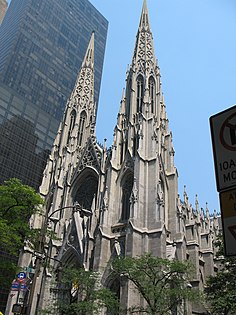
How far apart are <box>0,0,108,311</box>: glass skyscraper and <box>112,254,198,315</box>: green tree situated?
27200 mm

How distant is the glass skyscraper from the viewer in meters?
49.7

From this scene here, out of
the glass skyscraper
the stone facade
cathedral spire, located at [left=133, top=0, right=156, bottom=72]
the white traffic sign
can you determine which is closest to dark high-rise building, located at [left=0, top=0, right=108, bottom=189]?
the glass skyscraper

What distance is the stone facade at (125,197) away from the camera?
27.6 m

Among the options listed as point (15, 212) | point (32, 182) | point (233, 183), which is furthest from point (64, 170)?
point (233, 183)

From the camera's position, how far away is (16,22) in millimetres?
67812

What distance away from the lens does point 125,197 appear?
104 ft

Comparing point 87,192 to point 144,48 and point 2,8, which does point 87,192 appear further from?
point 2,8

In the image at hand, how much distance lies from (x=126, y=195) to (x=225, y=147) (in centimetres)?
2895

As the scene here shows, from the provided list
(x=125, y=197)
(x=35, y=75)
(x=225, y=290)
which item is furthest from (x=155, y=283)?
(x=35, y=75)

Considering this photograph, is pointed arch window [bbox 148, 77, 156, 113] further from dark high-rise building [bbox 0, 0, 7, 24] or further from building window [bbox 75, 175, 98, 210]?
dark high-rise building [bbox 0, 0, 7, 24]

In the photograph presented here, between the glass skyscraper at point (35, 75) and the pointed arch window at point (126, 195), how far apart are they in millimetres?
21493

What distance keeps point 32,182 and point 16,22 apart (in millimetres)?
38106

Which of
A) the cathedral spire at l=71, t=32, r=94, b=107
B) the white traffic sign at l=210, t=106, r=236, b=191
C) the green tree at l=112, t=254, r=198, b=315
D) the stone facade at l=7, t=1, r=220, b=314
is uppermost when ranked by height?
the cathedral spire at l=71, t=32, r=94, b=107

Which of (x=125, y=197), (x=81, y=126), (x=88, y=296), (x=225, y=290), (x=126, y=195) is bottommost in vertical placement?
(x=88, y=296)
